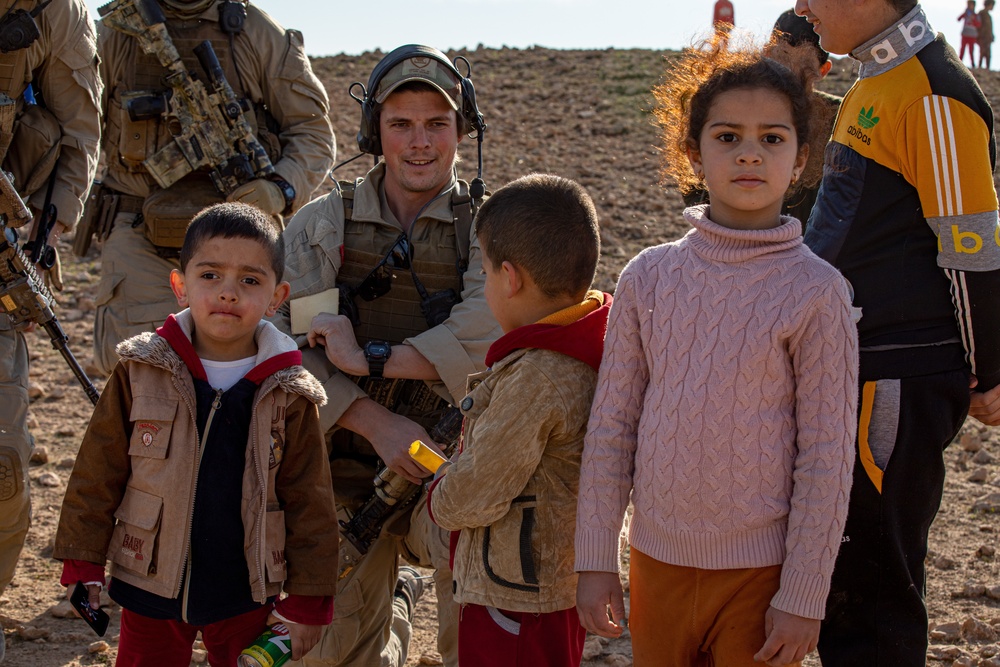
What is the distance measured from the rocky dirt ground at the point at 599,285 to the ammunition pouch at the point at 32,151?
6.44 ft

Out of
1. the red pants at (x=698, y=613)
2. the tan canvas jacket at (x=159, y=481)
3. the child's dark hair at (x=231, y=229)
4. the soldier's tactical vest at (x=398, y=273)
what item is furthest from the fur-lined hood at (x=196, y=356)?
the red pants at (x=698, y=613)

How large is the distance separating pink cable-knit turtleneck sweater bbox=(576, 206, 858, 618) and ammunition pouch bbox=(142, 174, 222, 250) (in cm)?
310

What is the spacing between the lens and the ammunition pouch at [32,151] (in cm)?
479

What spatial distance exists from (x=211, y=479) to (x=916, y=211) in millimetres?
2175

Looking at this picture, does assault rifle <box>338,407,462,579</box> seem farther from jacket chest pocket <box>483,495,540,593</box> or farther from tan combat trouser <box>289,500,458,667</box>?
jacket chest pocket <box>483,495,540,593</box>

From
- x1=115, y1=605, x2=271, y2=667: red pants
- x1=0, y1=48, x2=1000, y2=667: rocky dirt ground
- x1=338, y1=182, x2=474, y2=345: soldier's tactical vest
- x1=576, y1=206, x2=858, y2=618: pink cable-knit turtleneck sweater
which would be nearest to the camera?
x1=576, y1=206, x2=858, y2=618: pink cable-knit turtleneck sweater

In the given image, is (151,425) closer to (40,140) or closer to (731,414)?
(731,414)

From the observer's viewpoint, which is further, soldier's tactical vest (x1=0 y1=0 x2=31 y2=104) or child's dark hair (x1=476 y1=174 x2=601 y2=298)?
soldier's tactical vest (x1=0 y1=0 x2=31 y2=104)

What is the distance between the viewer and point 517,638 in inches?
116

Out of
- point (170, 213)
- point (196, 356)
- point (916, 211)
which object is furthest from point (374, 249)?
point (916, 211)

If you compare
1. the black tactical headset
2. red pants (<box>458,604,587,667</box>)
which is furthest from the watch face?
red pants (<box>458,604,587,667</box>)

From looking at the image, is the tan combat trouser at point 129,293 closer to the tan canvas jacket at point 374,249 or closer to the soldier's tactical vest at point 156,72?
the soldier's tactical vest at point 156,72

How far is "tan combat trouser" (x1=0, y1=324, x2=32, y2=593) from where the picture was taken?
4.38m

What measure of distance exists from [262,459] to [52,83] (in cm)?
263
